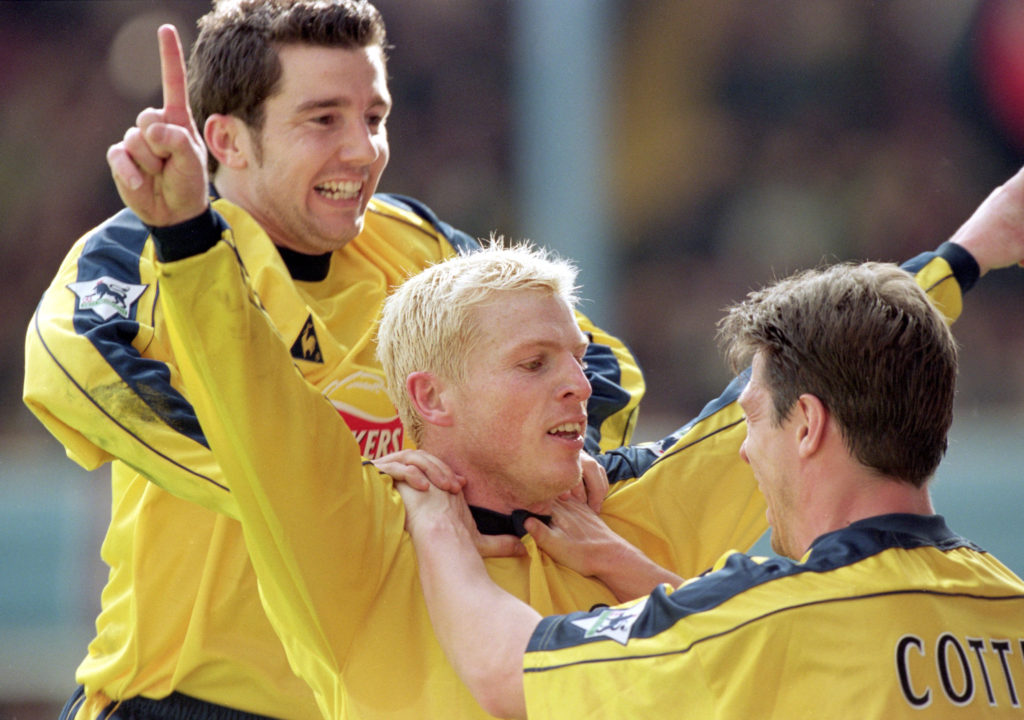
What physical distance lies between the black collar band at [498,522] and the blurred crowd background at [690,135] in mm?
4536

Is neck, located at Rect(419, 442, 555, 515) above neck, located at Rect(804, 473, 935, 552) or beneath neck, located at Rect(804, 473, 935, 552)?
above

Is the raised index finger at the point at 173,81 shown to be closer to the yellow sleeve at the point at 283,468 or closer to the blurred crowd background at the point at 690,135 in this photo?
the yellow sleeve at the point at 283,468

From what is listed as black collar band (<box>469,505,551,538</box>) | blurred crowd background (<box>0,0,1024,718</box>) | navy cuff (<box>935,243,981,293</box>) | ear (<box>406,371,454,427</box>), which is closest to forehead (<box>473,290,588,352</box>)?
ear (<box>406,371,454,427</box>)

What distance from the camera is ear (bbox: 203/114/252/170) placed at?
266 centimetres

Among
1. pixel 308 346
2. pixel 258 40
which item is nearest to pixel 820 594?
pixel 308 346

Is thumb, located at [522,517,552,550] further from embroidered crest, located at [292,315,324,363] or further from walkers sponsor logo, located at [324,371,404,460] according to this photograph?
embroidered crest, located at [292,315,324,363]

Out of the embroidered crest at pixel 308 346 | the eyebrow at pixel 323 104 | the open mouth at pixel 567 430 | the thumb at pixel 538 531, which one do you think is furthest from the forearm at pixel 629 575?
the eyebrow at pixel 323 104

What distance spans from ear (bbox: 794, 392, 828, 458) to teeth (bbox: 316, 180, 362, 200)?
4.00 ft

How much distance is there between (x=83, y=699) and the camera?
8.20 ft

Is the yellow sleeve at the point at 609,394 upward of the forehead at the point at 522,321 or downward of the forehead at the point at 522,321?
downward

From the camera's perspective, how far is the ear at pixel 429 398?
2.06m

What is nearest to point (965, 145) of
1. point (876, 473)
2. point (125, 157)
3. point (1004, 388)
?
point (1004, 388)

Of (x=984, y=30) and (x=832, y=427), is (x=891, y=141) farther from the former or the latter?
(x=832, y=427)

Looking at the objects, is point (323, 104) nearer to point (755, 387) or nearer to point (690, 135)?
point (755, 387)
